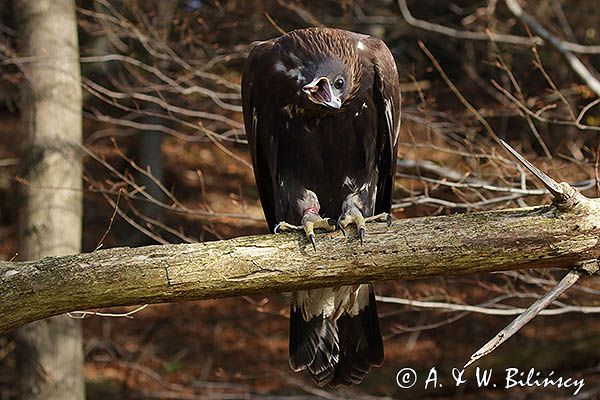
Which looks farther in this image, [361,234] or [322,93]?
[322,93]

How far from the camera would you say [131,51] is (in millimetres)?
6980

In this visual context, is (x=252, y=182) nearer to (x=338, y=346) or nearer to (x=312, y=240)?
(x=338, y=346)

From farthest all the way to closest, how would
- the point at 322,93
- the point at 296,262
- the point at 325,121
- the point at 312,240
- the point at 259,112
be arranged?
1. the point at 259,112
2. the point at 325,121
3. the point at 322,93
4. the point at 312,240
5. the point at 296,262

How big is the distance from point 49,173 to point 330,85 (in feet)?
8.44

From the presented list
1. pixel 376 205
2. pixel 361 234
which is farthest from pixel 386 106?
pixel 361 234

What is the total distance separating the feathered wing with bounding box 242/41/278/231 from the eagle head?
398mm

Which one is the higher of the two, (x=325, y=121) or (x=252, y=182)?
(x=252, y=182)

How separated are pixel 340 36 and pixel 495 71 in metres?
6.28

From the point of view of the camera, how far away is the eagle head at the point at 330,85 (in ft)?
12.5

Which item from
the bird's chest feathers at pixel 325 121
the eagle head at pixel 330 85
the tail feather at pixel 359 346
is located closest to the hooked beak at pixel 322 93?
the eagle head at pixel 330 85

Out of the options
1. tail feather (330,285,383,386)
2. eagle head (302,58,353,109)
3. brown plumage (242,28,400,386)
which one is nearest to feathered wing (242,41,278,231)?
brown plumage (242,28,400,386)

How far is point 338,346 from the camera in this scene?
159 inches

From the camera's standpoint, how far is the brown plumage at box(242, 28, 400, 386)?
3961mm

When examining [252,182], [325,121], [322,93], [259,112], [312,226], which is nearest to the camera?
[312,226]
